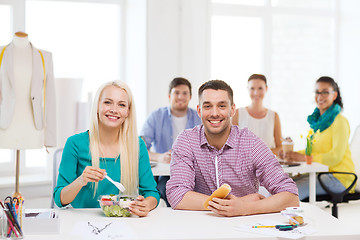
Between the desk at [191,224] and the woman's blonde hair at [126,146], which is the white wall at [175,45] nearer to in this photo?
the woman's blonde hair at [126,146]

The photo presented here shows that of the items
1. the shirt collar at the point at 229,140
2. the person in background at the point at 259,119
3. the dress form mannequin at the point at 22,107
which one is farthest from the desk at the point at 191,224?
the person in background at the point at 259,119

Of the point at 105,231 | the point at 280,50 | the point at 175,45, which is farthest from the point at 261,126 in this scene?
the point at 105,231

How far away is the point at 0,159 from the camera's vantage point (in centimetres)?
514

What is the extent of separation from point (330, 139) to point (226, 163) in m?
2.07

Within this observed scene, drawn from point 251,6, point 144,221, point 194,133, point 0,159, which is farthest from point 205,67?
point 144,221

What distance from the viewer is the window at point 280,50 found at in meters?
5.83

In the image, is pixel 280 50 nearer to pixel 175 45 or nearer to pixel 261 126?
pixel 175 45

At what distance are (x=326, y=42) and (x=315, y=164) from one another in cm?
278

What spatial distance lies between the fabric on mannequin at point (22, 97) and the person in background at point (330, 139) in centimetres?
186

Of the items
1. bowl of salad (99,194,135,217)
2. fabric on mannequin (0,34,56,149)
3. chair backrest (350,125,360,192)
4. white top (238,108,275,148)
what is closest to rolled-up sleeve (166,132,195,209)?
bowl of salad (99,194,135,217)

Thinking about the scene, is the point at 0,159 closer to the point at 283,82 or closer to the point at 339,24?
the point at 283,82

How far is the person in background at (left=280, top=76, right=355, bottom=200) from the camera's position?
13.3ft

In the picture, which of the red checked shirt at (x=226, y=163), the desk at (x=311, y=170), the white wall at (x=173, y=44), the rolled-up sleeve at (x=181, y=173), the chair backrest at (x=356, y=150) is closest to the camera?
the rolled-up sleeve at (x=181, y=173)

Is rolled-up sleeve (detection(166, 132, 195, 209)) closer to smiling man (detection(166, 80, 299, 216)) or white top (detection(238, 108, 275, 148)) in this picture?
smiling man (detection(166, 80, 299, 216))
